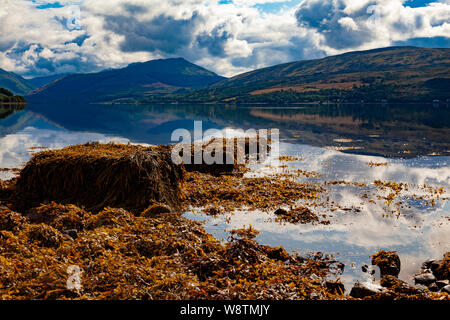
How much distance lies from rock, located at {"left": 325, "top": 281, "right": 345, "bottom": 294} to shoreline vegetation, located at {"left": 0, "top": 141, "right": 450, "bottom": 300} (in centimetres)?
3

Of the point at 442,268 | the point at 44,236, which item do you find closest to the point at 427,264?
the point at 442,268

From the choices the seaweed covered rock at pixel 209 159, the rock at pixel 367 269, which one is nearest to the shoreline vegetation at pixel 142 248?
the rock at pixel 367 269

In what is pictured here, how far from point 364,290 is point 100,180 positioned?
36.1 ft

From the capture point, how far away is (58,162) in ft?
49.3

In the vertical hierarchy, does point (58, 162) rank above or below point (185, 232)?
above

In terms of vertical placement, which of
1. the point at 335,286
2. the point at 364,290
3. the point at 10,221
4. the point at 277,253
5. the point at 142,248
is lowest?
the point at 335,286

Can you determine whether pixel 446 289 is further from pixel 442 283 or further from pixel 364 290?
pixel 364 290

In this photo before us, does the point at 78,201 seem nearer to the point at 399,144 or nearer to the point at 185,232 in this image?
the point at 185,232

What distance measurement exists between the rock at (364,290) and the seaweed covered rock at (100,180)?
8384 mm

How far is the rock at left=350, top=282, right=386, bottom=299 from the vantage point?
8.11 m

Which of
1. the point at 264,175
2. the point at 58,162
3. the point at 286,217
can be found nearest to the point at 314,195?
the point at 286,217

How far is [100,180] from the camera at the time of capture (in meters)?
14.6

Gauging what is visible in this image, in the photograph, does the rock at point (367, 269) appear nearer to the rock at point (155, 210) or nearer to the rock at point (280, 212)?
the rock at point (280, 212)

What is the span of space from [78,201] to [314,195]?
11114 millimetres
